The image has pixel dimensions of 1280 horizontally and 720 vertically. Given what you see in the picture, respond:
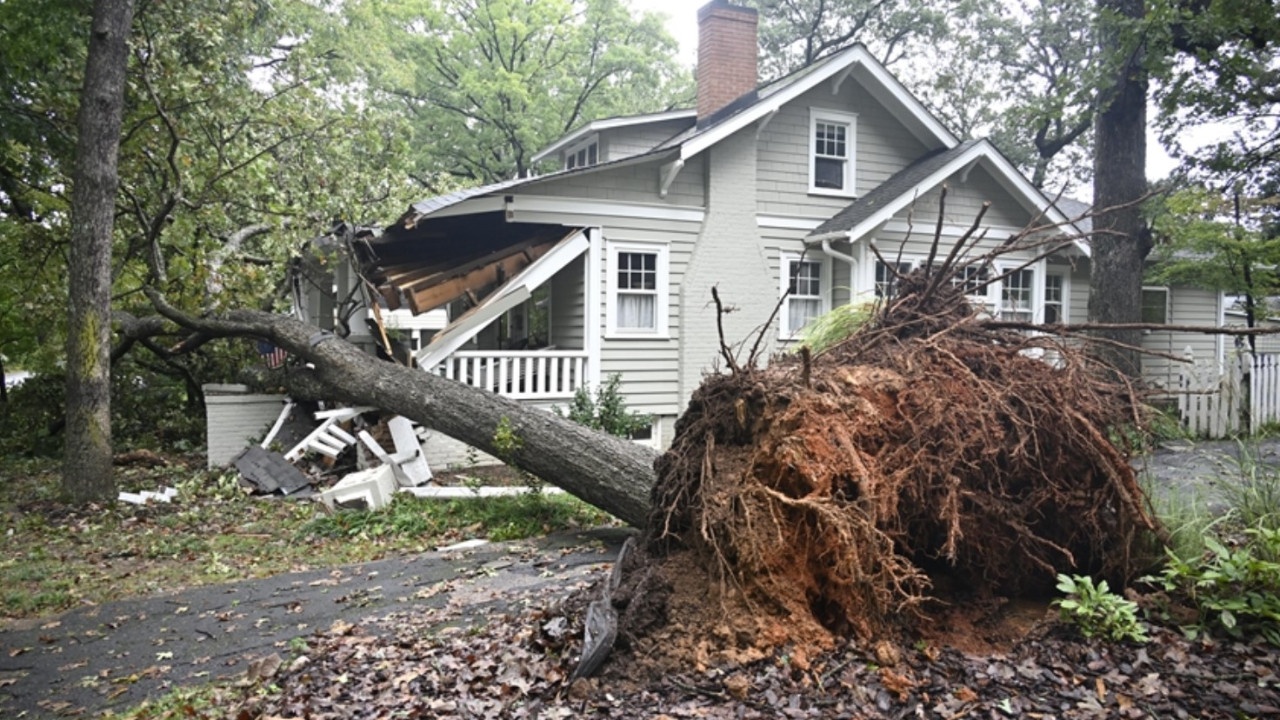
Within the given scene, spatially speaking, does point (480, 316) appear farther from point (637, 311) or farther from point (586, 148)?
point (586, 148)

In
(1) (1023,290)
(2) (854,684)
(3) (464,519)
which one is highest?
(1) (1023,290)

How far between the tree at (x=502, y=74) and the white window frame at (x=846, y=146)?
1390 cm

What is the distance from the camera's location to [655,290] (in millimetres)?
14055

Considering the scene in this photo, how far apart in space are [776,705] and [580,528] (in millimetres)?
4914

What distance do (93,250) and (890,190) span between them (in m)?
12.9

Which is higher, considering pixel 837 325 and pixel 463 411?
pixel 837 325

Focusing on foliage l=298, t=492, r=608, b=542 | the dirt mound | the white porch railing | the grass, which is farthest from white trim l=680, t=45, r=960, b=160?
the dirt mound

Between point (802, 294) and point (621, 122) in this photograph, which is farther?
point (621, 122)

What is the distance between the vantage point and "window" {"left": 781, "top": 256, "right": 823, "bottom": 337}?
591 inches

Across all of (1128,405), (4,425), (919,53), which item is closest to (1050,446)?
(1128,405)

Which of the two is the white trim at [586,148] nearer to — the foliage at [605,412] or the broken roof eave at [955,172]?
the broken roof eave at [955,172]

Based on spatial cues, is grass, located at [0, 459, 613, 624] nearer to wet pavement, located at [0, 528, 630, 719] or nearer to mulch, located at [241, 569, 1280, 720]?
wet pavement, located at [0, 528, 630, 719]

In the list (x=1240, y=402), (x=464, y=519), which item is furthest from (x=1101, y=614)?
(x=1240, y=402)

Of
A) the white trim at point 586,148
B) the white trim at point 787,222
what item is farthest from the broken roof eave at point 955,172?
the white trim at point 586,148
